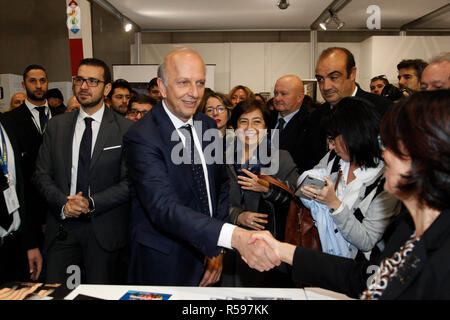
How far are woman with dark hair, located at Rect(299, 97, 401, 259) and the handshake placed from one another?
366 mm

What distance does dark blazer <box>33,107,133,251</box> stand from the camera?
7.69ft

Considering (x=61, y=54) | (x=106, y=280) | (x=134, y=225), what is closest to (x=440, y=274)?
(x=134, y=225)

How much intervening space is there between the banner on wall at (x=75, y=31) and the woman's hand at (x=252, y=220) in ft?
11.6

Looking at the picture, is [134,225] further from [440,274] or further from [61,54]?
[61,54]

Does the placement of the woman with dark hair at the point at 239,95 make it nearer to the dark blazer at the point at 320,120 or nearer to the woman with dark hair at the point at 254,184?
the dark blazer at the point at 320,120

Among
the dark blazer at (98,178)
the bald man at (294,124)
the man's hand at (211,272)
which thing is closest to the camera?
the man's hand at (211,272)

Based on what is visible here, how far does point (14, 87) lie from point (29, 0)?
171 cm

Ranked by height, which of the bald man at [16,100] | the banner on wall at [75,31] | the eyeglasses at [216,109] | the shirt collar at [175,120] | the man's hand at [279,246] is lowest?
the man's hand at [279,246]

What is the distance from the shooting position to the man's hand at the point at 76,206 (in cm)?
224

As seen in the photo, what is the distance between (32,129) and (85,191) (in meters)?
1.36

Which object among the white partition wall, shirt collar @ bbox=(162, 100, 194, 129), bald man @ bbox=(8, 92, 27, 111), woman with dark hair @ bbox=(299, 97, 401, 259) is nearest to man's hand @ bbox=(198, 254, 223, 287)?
woman with dark hair @ bbox=(299, 97, 401, 259)

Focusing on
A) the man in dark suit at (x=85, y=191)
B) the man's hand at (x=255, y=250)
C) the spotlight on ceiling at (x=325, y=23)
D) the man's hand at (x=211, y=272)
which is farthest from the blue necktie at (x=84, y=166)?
the spotlight on ceiling at (x=325, y=23)

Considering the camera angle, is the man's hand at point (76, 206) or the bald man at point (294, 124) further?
the bald man at point (294, 124)

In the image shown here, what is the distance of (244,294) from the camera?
1418 mm
